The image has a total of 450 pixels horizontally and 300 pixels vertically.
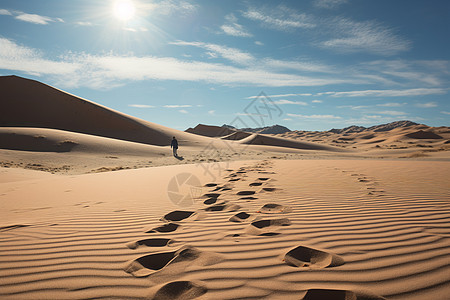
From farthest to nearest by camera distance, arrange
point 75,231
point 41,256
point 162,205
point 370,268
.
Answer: point 162,205, point 75,231, point 41,256, point 370,268

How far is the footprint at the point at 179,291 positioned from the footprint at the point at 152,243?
752 mm

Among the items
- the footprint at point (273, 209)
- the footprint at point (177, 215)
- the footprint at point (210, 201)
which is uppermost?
the footprint at point (273, 209)

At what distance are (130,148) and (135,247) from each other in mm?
19743

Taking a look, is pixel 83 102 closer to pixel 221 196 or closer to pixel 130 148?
pixel 130 148

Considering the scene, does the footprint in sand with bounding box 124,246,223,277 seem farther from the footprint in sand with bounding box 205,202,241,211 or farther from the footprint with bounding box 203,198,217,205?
the footprint with bounding box 203,198,217,205

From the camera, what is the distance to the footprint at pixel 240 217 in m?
3.08

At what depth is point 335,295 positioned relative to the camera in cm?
154

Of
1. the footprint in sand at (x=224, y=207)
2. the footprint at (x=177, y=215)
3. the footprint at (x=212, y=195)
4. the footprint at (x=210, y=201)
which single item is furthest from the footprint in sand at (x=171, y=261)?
the footprint at (x=212, y=195)

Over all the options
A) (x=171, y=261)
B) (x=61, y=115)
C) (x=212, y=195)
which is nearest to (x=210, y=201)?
(x=212, y=195)

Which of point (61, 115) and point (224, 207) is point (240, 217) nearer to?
point (224, 207)

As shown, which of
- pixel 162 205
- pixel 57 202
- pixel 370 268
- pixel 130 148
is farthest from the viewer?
pixel 130 148

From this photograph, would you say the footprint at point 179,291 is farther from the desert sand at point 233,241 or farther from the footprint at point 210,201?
the footprint at point 210,201

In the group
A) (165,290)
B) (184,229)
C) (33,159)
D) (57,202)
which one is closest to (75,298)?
(165,290)

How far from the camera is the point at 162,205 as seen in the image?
4078mm
